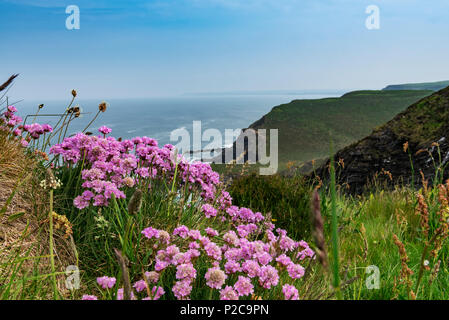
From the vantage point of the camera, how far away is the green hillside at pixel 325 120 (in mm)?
23438

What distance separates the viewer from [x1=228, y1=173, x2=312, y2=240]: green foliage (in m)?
4.88

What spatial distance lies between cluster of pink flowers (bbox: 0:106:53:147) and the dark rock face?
5.83 m

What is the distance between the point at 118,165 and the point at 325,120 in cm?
Result: 2870

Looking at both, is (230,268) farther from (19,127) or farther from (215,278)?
(19,127)

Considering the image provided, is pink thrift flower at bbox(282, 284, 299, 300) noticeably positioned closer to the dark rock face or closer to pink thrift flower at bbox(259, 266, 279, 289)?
pink thrift flower at bbox(259, 266, 279, 289)

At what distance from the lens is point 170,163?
4.23m

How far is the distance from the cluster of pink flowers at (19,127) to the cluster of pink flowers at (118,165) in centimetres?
85

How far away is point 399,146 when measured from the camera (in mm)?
8406

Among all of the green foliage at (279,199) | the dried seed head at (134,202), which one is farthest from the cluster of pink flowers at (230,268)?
the green foliage at (279,199)

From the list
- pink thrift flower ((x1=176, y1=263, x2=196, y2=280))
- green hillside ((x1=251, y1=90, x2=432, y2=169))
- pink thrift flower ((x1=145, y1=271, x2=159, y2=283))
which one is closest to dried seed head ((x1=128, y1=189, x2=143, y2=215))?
pink thrift flower ((x1=176, y1=263, x2=196, y2=280))

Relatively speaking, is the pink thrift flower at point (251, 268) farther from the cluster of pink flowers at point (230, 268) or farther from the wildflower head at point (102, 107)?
the wildflower head at point (102, 107)

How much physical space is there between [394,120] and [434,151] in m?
2.01
